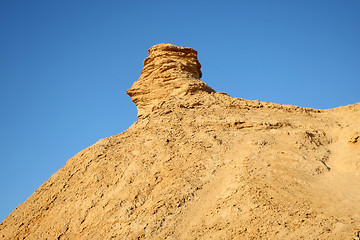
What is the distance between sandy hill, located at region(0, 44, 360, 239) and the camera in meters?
10.9

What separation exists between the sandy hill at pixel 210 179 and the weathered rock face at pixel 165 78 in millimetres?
495

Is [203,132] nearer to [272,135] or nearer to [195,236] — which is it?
[272,135]

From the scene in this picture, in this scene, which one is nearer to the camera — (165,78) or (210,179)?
(210,179)

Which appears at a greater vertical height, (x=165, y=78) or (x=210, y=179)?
(x=165, y=78)

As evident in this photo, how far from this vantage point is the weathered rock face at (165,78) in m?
19.2

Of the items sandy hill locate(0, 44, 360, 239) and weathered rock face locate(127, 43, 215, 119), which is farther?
weathered rock face locate(127, 43, 215, 119)

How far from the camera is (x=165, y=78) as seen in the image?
64.7 feet

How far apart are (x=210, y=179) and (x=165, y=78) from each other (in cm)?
829

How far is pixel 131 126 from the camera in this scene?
1766cm

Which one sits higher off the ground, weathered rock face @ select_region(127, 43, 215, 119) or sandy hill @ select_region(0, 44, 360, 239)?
weathered rock face @ select_region(127, 43, 215, 119)

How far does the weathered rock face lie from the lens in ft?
62.8

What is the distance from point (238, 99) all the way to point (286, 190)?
7.58m

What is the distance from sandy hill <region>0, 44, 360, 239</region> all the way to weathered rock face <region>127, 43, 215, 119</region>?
0.50 metres

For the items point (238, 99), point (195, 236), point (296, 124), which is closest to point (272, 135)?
point (296, 124)
